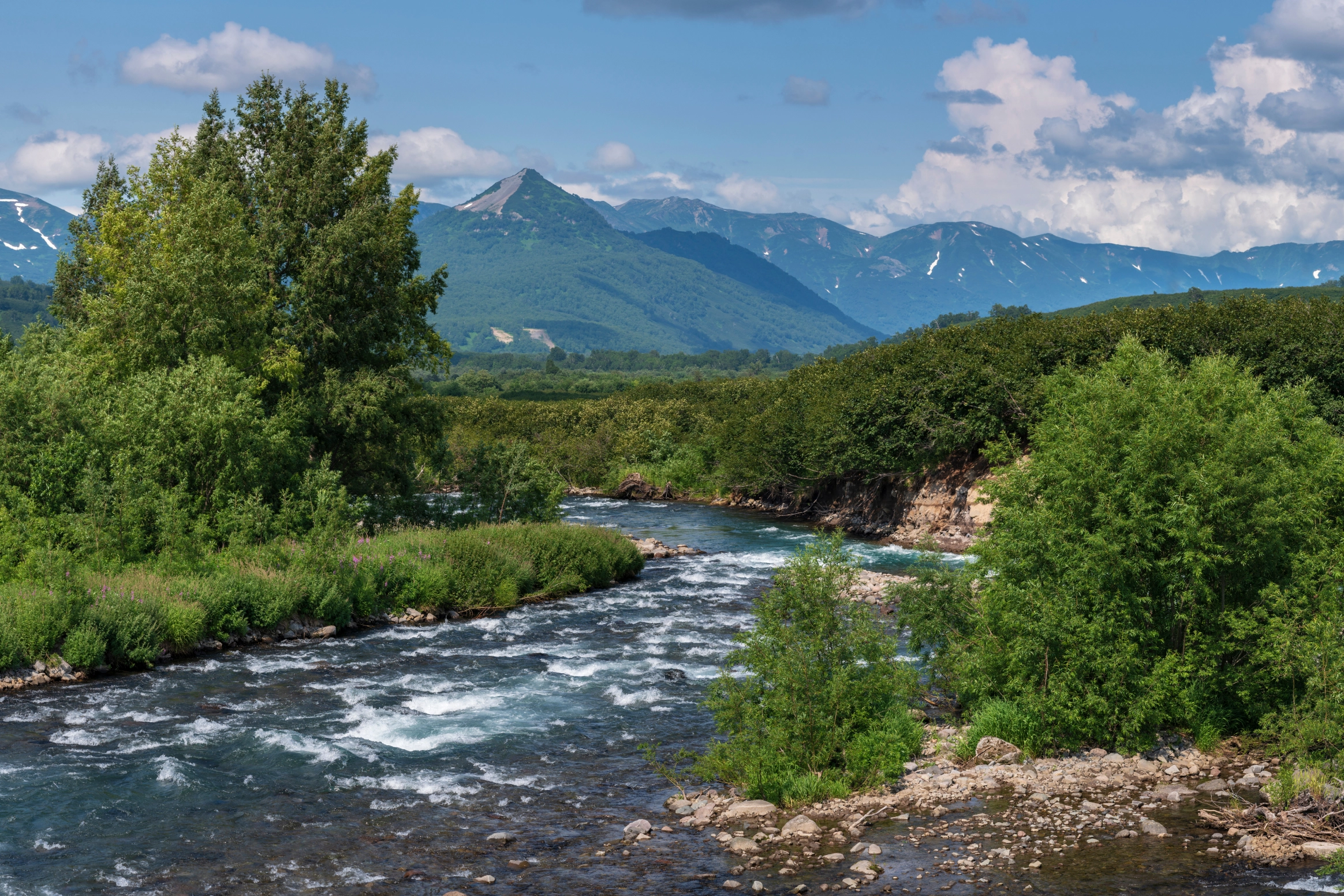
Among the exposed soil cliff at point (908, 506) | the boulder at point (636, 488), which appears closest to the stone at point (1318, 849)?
the exposed soil cliff at point (908, 506)

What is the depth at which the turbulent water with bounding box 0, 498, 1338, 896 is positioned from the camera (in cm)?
1271

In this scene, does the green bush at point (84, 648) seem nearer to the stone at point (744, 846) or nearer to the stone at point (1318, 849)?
the stone at point (744, 846)

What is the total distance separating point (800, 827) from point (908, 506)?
47.7 m

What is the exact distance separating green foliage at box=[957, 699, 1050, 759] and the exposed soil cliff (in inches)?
1340

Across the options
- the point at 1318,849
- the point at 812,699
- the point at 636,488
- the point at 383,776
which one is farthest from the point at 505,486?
the point at 636,488

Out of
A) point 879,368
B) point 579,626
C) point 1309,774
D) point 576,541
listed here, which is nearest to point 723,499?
point 879,368

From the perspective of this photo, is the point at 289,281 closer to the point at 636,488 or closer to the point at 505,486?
the point at 505,486

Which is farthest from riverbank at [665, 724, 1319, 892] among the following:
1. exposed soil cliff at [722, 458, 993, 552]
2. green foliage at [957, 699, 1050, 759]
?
exposed soil cliff at [722, 458, 993, 552]

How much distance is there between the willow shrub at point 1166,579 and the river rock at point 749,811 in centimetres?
504

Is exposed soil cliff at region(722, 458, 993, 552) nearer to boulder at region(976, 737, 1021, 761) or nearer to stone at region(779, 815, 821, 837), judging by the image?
boulder at region(976, 737, 1021, 761)

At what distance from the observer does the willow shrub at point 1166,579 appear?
15992 mm

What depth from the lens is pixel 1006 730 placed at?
55.9 ft

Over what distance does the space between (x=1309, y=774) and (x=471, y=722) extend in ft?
47.8

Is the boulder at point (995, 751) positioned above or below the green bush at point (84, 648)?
above
